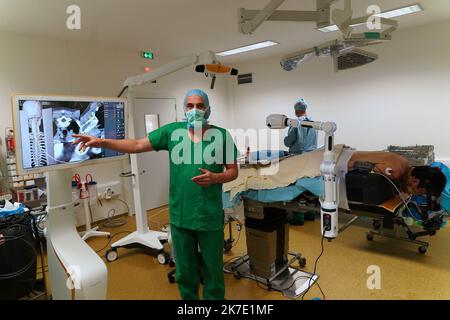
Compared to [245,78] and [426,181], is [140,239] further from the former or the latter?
[245,78]

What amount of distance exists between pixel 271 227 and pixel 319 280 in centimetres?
64

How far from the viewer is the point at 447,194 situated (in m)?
2.68

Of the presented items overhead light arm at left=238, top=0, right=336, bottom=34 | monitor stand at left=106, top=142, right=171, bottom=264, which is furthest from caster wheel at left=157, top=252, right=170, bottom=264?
overhead light arm at left=238, top=0, right=336, bottom=34

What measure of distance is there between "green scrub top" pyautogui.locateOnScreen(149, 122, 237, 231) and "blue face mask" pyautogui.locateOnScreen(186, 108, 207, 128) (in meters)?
0.06

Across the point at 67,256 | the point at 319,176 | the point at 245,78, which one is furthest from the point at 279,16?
the point at 245,78

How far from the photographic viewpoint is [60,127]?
181cm

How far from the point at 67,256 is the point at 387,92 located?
4626 millimetres

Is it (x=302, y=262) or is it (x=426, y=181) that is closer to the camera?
(x=426, y=181)

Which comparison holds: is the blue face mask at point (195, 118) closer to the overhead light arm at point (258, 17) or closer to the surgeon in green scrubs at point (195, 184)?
the surgeon in green scrubs at point (195, 184)

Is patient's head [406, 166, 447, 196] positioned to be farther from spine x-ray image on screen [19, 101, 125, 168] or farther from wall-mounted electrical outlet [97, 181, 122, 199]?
wall-mounted electrical outlet [97, 181, 122, 199]

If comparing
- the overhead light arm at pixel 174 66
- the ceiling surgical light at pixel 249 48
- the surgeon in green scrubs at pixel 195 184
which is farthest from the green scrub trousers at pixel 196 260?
the ceiling surgical light at pixel 249 48
